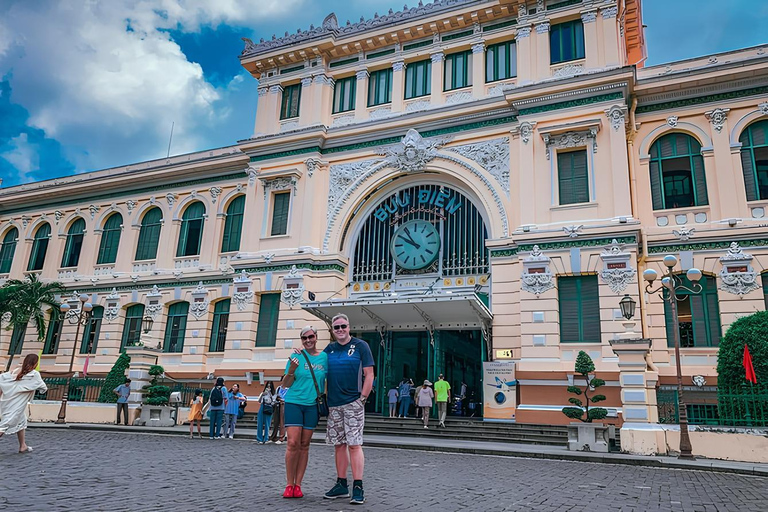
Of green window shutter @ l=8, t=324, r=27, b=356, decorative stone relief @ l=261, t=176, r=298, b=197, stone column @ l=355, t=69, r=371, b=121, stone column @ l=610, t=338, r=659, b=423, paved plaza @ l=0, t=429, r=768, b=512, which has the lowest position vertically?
paved plaza @ l=0, t=429, r=768, b=512

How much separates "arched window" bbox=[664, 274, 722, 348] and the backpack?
1428cm

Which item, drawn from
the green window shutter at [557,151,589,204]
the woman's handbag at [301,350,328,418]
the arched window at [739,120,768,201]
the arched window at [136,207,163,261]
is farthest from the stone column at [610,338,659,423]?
the arched window at [136,207,163,261]

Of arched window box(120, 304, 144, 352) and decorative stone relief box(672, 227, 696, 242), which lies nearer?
decorative stone relief box(672, 227, 696, 242)

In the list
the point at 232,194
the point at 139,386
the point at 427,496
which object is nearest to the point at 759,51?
the point at 427,496

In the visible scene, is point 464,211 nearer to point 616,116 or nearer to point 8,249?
point 616,116

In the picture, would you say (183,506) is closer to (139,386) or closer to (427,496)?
(427,496)

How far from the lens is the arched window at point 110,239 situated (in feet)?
101

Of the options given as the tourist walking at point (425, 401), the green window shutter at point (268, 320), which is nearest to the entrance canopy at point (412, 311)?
the tourist walking at point (425, 401)

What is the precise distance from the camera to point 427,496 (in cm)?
723

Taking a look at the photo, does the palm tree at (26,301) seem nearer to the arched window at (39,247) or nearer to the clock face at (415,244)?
the arched window at (39,247)

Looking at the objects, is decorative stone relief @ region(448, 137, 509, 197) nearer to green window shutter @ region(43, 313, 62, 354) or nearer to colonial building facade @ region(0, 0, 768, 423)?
colonial building facade @ region(0, 0, 768, 423)

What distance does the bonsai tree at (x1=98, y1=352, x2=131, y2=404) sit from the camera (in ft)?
74.9

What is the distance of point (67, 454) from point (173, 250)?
19.6 metres

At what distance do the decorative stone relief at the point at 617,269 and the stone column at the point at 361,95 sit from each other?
12.0 meters
